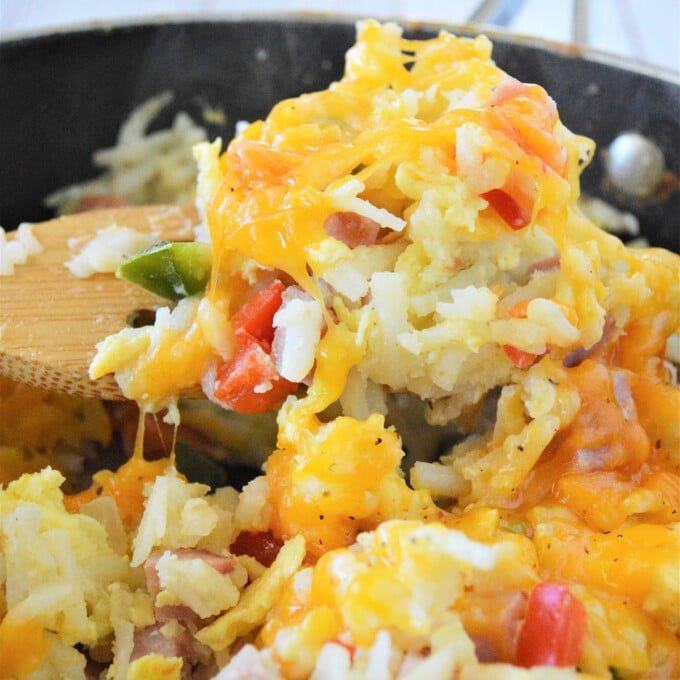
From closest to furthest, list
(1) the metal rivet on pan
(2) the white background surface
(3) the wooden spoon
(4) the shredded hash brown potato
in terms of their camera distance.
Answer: (4) the shredded hash brown potato < (3) the wooden spoon < (1) the metal rivet on pan < (2) the white background surface

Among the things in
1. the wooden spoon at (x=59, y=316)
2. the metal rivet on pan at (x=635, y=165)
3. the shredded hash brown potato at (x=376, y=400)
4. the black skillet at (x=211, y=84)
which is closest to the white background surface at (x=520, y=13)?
the black skillet at (x=211, y=84)

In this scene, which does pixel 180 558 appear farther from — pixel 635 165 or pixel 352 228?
pixel 635 165

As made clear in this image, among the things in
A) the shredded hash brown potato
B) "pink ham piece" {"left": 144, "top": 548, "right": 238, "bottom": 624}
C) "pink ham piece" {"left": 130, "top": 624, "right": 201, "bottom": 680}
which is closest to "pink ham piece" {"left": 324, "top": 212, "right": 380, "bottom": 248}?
Result: the shredded hash brown potato

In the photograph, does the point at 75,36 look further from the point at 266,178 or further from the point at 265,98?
the point at 266,178

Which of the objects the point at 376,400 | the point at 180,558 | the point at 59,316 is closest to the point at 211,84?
the point at 59,316

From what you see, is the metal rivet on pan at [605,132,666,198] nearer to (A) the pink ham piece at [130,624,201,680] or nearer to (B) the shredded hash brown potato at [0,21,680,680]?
(B) the shredded hash brown potato at [0,21,680,680]

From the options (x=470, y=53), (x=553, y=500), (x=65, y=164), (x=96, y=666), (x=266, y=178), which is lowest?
(x=96, y=666)

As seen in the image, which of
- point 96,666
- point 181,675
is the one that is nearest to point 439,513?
point 181,675
